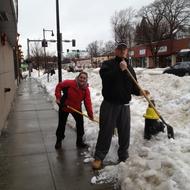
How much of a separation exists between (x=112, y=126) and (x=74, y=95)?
1477mm

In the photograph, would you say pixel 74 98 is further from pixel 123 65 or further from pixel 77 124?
pixel 123 65

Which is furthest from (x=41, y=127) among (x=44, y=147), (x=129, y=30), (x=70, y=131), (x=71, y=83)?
(x=129, y=30)

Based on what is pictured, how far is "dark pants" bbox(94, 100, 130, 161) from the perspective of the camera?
17.7 feet

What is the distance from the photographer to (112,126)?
544 cm

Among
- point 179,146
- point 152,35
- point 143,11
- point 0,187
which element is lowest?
point 0,187

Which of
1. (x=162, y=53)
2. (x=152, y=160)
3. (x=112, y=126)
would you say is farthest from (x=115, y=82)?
(x=162, y=53)

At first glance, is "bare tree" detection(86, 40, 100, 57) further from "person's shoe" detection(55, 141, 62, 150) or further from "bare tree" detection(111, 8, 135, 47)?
"person's shoe" detection(55, 141, 62, 150)

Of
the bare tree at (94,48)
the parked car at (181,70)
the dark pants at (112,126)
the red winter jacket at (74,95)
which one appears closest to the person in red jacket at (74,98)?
the red winter jacket at (74,95)

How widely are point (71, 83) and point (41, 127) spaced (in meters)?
2.90

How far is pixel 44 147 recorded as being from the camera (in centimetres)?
702

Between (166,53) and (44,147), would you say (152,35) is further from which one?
(44,147)

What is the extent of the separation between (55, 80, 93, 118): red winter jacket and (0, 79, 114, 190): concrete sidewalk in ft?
2.63

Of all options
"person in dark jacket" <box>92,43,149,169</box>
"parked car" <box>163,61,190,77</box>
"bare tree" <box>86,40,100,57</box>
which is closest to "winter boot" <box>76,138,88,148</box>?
"person in dark jacket" <box>92,43,149,169</box>

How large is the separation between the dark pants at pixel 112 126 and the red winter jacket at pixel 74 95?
1.21 m
